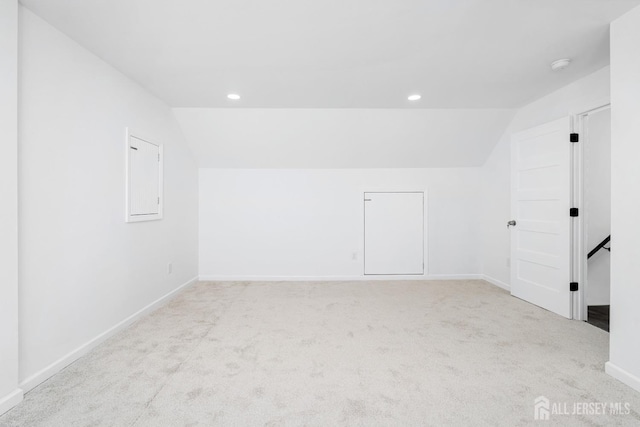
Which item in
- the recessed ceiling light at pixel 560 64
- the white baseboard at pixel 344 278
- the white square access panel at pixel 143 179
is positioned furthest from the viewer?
the white baseboard at pixel 344 278

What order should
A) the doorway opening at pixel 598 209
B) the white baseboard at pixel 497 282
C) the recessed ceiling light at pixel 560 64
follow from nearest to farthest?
1. the recessed ceiling light at pixel 560 64
2. the doorway opening at pixel 598 209
3. the white baseboard at pixel 497 282

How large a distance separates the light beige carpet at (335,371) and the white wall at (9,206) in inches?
9.2

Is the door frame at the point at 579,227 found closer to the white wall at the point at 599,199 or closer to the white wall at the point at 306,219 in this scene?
the white wall at the point at 599,199

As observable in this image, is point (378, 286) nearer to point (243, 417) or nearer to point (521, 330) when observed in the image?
point (521, 330)

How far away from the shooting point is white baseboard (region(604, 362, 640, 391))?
1827 mm

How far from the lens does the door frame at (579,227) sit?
2.89 metres

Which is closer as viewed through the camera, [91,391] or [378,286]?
[91,391]

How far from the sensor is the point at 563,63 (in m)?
2.49

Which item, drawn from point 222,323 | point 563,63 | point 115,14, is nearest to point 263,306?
point 222,323

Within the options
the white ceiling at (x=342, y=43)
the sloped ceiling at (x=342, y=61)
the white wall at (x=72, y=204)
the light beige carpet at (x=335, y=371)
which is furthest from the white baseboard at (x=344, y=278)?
the white ceiling at (x=342, y=43)

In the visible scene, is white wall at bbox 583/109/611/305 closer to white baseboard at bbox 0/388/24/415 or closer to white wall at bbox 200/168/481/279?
white wall at bbox 200/168/481/279

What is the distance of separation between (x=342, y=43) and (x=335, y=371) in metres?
2.34

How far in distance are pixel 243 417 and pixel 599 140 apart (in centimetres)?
449

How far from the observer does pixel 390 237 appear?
4.55m
